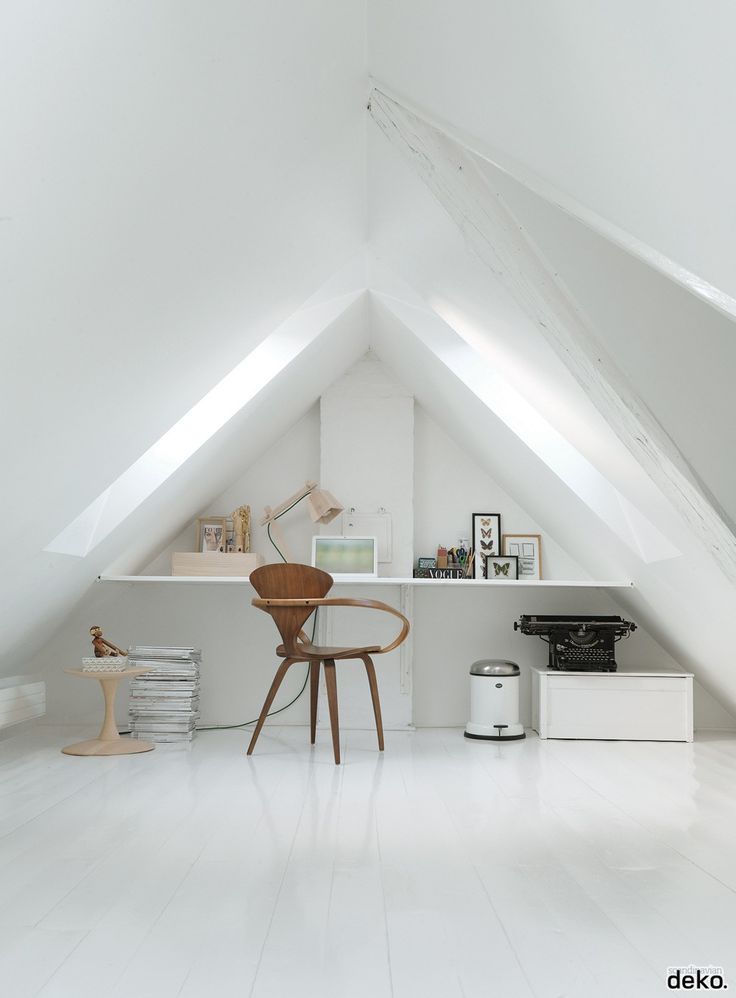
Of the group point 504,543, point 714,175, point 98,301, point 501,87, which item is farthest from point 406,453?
point 714,175

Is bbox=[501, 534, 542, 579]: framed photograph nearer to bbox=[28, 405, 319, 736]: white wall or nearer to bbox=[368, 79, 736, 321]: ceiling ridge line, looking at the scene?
bbox=[28, 405, 319, 736]: white wall

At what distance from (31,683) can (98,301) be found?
135 inches

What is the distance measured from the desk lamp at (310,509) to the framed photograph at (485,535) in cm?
86

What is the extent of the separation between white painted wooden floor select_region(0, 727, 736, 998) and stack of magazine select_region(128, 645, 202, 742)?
2.03ft

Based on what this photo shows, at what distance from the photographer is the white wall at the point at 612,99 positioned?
1.26m

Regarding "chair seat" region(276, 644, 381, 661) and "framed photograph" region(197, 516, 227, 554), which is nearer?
"chair seat" region(276, 644, 381, 661)

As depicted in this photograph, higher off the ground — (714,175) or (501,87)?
(501,87)

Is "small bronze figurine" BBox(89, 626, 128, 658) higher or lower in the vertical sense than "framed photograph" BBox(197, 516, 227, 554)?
lower

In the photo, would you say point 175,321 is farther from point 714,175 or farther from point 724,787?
point 724,787

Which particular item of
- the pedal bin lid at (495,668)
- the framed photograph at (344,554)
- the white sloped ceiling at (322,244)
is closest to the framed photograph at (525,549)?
the pedal bin lid at (495,668)

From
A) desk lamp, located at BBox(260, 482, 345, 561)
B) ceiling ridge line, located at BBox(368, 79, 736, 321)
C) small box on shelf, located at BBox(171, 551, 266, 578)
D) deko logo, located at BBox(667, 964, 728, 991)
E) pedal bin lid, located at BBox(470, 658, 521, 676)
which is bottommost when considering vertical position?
deko logo, located at BBox(667, 964, 728, 991)

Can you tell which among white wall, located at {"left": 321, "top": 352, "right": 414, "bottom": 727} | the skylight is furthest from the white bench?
the skylight

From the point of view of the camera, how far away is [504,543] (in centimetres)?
583

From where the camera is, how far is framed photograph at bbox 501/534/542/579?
5801 millimetres
